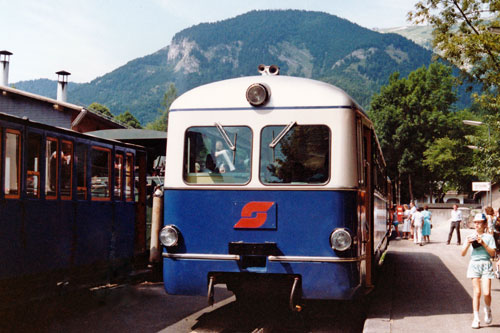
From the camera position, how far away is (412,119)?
199 feet

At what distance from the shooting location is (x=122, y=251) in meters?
12.7

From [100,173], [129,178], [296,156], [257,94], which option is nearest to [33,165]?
[100,173]

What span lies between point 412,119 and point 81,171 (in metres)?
52.7

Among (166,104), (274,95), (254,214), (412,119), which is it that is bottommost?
(254,214)

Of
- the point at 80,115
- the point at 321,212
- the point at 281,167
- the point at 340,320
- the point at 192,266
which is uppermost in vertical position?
the point at 80,115

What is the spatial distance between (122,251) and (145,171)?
1976 millimetres

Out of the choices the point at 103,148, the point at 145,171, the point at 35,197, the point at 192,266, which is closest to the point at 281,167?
the point at 192,266

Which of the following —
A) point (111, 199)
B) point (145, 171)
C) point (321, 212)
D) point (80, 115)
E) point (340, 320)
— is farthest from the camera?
point (80, 115)

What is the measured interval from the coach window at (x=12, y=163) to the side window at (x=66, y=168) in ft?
4.25

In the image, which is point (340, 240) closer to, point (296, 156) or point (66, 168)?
point (296, 156)

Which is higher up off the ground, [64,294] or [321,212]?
[321,212]

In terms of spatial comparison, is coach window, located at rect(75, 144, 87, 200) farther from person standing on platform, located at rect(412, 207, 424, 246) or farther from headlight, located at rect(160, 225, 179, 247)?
person standing on platform, located at rect(412, 207, 424, 246)

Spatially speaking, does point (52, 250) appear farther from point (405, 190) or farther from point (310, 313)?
point (405, 190)

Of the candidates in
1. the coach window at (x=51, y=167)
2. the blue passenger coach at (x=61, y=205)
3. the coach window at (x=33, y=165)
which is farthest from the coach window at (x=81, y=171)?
the coach window at (x=33, y=165)
